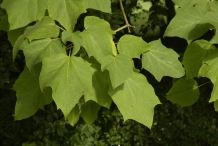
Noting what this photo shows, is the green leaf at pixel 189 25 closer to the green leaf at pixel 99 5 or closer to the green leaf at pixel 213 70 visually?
the green leaf at pixel 213 70

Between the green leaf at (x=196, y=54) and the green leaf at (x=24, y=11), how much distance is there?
1.87 feet

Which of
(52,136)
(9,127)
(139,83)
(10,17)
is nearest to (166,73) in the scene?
(139,83)

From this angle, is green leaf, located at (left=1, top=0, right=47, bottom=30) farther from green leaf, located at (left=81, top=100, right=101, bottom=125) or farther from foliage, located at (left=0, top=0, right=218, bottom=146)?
green leaf, located at (left=81, top=100, right=101, bottom=125)

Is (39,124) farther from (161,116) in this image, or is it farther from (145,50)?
(145,50)

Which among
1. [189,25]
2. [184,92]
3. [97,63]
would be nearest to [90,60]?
[97,63]

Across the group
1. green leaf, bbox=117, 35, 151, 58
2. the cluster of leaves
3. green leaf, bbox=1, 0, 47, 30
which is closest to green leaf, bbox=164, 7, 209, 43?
the cluster of leaves

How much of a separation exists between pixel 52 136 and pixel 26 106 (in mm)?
2705

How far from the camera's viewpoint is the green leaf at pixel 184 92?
1.50 meters

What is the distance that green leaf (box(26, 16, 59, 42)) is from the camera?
109 centimetres

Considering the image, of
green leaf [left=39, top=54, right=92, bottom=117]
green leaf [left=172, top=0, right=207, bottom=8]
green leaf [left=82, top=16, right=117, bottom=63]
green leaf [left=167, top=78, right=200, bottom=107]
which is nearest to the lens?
green leaf [left=39, top=54, right=92, bottom=117]

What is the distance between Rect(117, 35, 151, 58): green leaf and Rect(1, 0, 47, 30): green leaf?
1.04 feet

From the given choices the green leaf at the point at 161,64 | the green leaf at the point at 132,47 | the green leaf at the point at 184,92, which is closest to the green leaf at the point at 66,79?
the green leaf at the point at 132,47

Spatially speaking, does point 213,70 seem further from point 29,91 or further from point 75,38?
point 29,91

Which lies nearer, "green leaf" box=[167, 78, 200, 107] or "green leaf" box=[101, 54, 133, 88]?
"green leaf" box=[101, 54, 133, 88]
